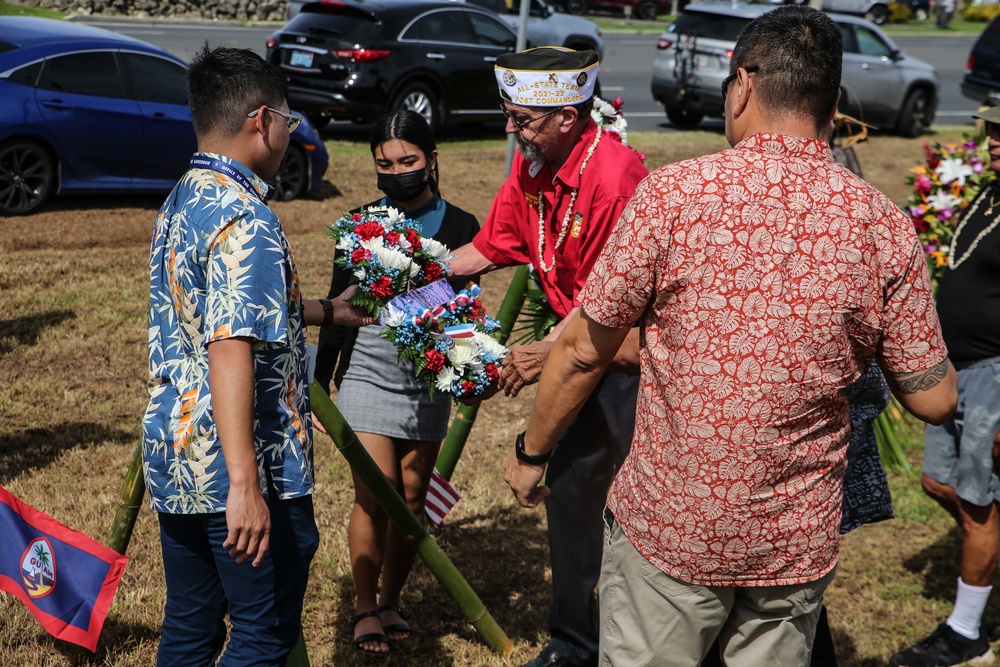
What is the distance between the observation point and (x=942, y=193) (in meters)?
5.54

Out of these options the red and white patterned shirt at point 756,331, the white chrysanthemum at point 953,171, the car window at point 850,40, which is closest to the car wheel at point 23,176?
the white chrysanthemum at point 953,171

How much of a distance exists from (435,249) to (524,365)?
0.56 metres

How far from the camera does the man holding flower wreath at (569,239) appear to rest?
3570 mm

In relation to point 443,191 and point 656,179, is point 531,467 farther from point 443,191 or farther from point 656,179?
point 443,191

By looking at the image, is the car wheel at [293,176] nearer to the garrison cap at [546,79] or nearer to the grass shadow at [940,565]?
the garrison cap at [546,79]

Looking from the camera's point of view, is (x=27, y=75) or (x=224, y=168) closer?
(x=224, y=168)

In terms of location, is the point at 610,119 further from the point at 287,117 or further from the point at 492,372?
the point at 287,117

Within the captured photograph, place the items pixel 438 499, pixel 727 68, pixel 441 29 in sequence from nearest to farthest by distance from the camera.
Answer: pixel 438 499 < pixel 441 29 < pixel 727 68

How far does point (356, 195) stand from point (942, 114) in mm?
14708

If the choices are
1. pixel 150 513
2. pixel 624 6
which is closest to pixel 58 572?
pixel 150 513

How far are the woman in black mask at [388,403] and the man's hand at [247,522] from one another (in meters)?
1.43

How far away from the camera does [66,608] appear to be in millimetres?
3537

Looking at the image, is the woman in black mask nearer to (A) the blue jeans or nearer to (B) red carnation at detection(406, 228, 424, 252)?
(B) red carnation at detection(406, 228, 424, 252)

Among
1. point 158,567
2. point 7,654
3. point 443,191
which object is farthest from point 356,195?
point 7,654
